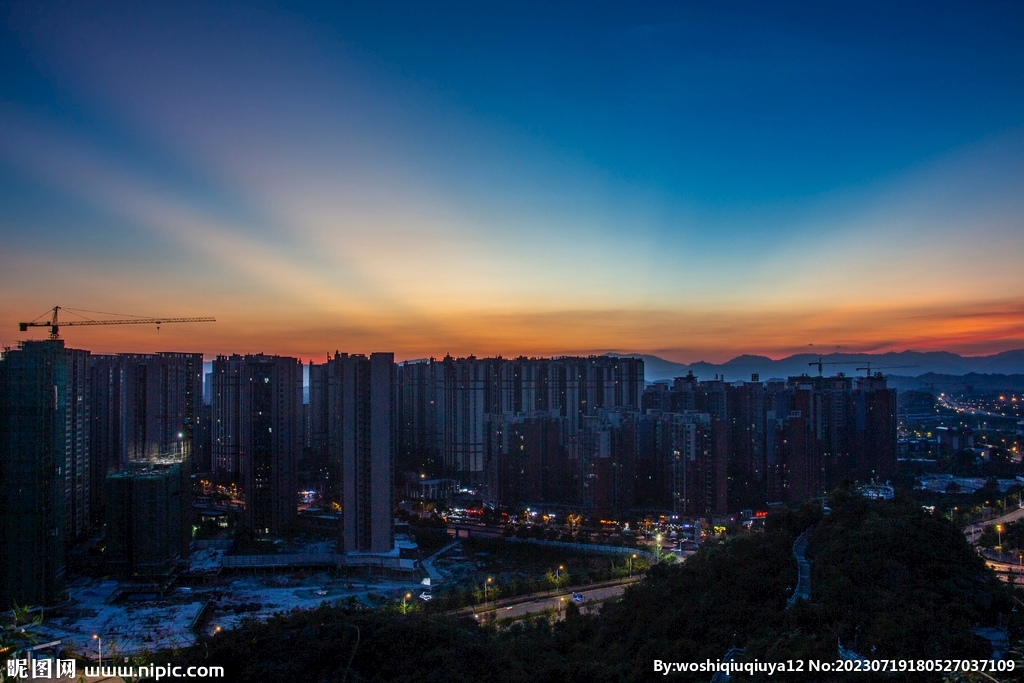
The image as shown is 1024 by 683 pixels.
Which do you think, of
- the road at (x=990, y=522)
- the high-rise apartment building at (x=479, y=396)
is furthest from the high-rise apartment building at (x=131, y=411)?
the road at (x=990, y=522)

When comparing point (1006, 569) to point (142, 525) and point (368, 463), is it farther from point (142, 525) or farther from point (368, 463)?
point (142, 525)

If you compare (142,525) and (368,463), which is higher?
(368,463)

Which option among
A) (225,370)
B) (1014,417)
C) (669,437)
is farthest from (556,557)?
(1014,417)

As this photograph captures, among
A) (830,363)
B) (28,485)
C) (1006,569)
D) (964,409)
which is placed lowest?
(1006,569)

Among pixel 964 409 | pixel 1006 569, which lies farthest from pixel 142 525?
pixel 964 409

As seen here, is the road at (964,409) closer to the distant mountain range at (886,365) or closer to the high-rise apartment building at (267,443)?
the distant mountain range at (886,365)

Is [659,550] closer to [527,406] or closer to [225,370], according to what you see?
[527,406]
